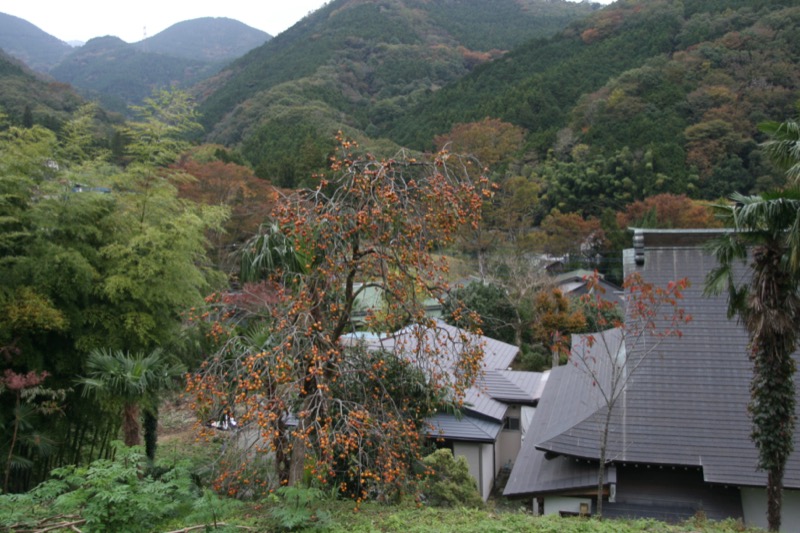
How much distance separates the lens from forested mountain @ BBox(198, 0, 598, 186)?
1714 inches

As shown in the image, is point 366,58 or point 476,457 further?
point 366,58

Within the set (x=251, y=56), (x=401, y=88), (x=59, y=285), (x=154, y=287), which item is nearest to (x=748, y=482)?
(x=154, y=287)

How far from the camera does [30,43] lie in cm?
13100

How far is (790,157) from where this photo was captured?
5887mm

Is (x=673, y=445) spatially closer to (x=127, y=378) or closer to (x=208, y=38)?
(x=127, y=378)

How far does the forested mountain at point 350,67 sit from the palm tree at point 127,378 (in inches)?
949

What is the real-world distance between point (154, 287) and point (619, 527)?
243 inches

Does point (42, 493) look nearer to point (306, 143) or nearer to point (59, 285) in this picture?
point (59, 285)

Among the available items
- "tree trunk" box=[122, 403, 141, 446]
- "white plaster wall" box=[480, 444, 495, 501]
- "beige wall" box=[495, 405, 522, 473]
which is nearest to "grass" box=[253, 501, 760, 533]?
"tree trunk" box=[122, 403, 141, 446]

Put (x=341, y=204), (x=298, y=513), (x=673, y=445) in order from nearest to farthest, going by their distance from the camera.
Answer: (x=298, y=513) < (x=341, y=204) < (x=673, y=445)

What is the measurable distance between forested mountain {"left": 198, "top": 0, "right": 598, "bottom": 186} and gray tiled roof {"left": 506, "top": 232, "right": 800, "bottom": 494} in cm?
2472

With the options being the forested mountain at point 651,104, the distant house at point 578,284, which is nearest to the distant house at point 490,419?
the distant house at point 578,284

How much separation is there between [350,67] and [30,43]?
10923 centimetres

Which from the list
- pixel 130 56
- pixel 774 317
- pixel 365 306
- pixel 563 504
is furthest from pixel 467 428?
pixel 130 56
